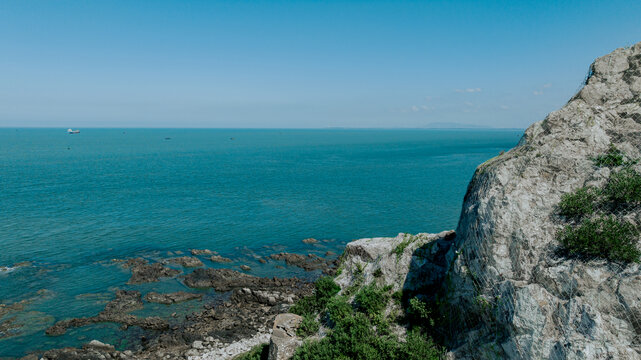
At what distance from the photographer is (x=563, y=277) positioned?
12.8m

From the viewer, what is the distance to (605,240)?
41.5 ft

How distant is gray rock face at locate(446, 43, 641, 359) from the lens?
1160cm

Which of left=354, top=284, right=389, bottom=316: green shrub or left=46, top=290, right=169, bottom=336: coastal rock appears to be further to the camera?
left=46, top=290, right=169, bottom=336: coastal rock

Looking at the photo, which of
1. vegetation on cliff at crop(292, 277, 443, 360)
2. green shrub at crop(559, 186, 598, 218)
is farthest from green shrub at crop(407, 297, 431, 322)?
green shrub at crop(559, 186, 598, 218)

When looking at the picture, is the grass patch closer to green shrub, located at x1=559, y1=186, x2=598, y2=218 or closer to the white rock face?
the white rock face

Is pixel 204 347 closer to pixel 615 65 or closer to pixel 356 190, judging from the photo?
pixel 615 65

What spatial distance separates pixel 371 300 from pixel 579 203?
11.0 meters

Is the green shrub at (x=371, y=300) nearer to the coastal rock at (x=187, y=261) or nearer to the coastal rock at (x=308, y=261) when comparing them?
the coastal rock at (x=308, y=261)

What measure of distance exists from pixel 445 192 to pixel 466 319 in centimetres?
6793

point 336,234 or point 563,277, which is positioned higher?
point 563,277

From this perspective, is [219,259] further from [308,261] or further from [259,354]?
[259,354]

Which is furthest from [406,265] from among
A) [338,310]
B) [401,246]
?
[338,310]

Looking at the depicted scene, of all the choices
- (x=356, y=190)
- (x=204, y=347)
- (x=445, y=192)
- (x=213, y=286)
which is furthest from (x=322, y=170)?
(x=204, y=347)

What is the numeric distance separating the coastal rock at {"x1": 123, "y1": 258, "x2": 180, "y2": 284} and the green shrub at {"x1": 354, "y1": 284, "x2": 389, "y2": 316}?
27.4 meters
